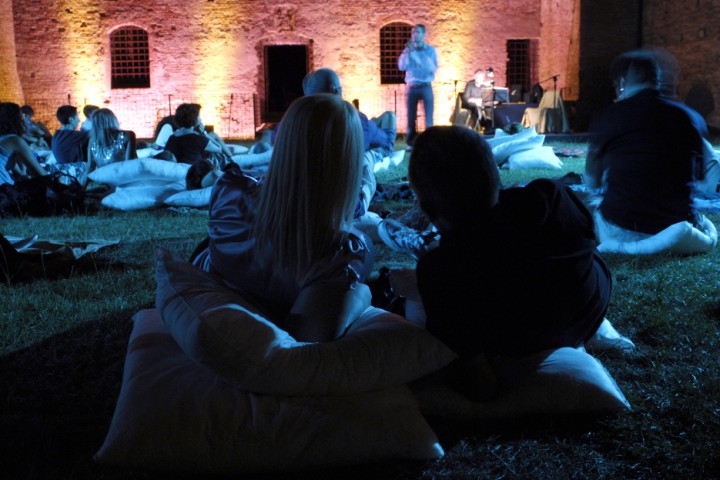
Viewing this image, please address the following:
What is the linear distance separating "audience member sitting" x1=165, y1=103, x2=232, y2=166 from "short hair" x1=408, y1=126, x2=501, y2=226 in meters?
5.58

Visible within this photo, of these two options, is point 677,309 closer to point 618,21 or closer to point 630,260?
point 630,260

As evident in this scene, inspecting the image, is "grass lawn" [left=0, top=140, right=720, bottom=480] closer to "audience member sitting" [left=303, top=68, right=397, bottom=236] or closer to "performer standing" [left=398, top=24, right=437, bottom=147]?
"audience member sitting" [left=303, top=68, right=397, bottom=236]

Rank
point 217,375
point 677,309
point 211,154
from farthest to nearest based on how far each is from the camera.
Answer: point 211,154 < point 677,309 < point 217,375

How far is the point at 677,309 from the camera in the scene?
328 centimetres

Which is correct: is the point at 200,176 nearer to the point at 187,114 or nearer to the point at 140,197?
the point at 140,197

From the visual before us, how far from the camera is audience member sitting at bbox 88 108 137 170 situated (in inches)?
302

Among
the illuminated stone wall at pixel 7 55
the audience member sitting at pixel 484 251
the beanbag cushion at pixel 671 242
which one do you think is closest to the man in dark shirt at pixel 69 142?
the beanbag cushion at pixel 671 242

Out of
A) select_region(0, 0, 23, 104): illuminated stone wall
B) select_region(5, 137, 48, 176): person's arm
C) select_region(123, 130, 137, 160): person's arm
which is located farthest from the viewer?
select_region(0, 0, 23, 104): illuminated stone wall

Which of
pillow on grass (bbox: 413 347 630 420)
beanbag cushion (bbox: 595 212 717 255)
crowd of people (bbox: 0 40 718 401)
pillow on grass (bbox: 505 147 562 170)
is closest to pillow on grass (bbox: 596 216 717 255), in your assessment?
beanbag cushion (bbox: 595 212 717 255)

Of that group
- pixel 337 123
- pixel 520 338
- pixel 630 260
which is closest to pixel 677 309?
pixel 630 260

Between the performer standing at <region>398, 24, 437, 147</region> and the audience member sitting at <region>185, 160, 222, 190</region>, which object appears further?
the performer standing at <region>398, 24, 437, 147</region>

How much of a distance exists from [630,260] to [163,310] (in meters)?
2.84

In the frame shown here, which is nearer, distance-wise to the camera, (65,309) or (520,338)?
(520,338)

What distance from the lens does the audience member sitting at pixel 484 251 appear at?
204 centimetres
